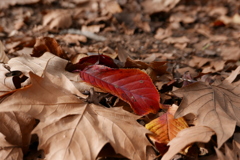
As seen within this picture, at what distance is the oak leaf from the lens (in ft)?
3.56

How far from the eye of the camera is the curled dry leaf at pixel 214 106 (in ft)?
3.56

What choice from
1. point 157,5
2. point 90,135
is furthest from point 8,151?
point 157,5

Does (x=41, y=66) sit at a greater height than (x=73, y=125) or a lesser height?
greater

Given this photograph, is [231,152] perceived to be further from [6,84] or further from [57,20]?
[57,20]

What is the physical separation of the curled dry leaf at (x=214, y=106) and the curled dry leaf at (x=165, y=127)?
2.3 inches

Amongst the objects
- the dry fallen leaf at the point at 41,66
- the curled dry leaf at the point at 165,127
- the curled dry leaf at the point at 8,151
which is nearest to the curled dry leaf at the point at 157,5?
the dry fallen leaf at the point at 41,66

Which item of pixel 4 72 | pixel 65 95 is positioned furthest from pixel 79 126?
pixel 4 72

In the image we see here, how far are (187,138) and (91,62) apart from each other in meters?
0.79

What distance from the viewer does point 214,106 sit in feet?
3.93

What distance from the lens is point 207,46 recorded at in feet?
9.44

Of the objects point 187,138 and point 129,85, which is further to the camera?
point 129,85

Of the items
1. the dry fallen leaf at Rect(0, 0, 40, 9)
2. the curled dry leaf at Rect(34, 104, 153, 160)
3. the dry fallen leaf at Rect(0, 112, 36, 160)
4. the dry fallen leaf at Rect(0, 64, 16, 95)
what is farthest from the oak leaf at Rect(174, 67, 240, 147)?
the dry fallen leaf at Rect(0, 0, 40, 9)

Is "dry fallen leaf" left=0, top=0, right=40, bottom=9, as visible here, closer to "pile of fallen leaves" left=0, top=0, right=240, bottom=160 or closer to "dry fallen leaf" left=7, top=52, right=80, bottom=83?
"pile of fallen leaves" left=0, top=0, right=240, bottom=160

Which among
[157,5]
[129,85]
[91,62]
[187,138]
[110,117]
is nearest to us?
[187,138]
